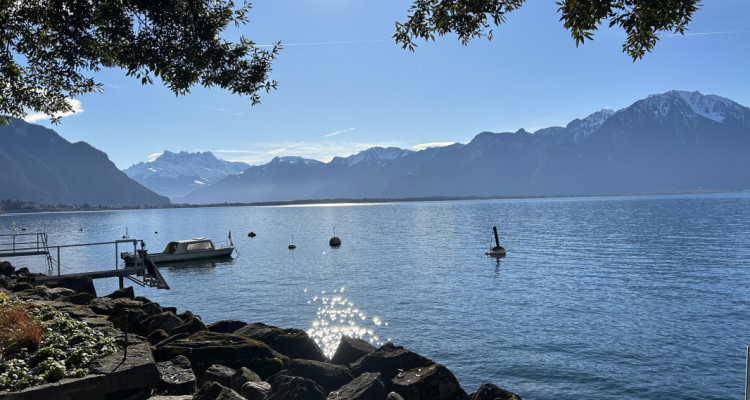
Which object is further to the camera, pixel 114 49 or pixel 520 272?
pixel 520 272

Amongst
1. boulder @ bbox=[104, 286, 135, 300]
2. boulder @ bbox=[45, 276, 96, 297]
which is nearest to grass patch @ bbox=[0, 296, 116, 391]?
boulder @ bbox=[104, 286, 135, 300]

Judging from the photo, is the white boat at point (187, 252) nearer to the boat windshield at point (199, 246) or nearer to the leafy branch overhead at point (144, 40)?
the boat windshield at point (199, 246)

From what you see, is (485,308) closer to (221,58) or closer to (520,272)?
(520,272)

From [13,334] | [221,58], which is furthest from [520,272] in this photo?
[13,334]

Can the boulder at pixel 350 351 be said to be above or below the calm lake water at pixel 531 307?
above

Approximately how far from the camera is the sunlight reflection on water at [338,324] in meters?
26.9

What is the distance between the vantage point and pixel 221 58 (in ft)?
46.6

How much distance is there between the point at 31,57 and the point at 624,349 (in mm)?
27749

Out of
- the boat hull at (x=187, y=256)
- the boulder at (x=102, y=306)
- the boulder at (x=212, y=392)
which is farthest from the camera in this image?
the boat hull at (x=187, y=256)

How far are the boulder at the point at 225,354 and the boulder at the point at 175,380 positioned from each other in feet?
6.11

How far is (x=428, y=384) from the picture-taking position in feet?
44.0

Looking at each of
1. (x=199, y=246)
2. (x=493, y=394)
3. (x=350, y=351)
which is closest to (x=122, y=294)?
(x=350, y=351)

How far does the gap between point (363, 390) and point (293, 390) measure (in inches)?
74.7

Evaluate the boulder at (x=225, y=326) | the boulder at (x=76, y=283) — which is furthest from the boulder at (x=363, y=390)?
the boulder at (x=76, y=283)
